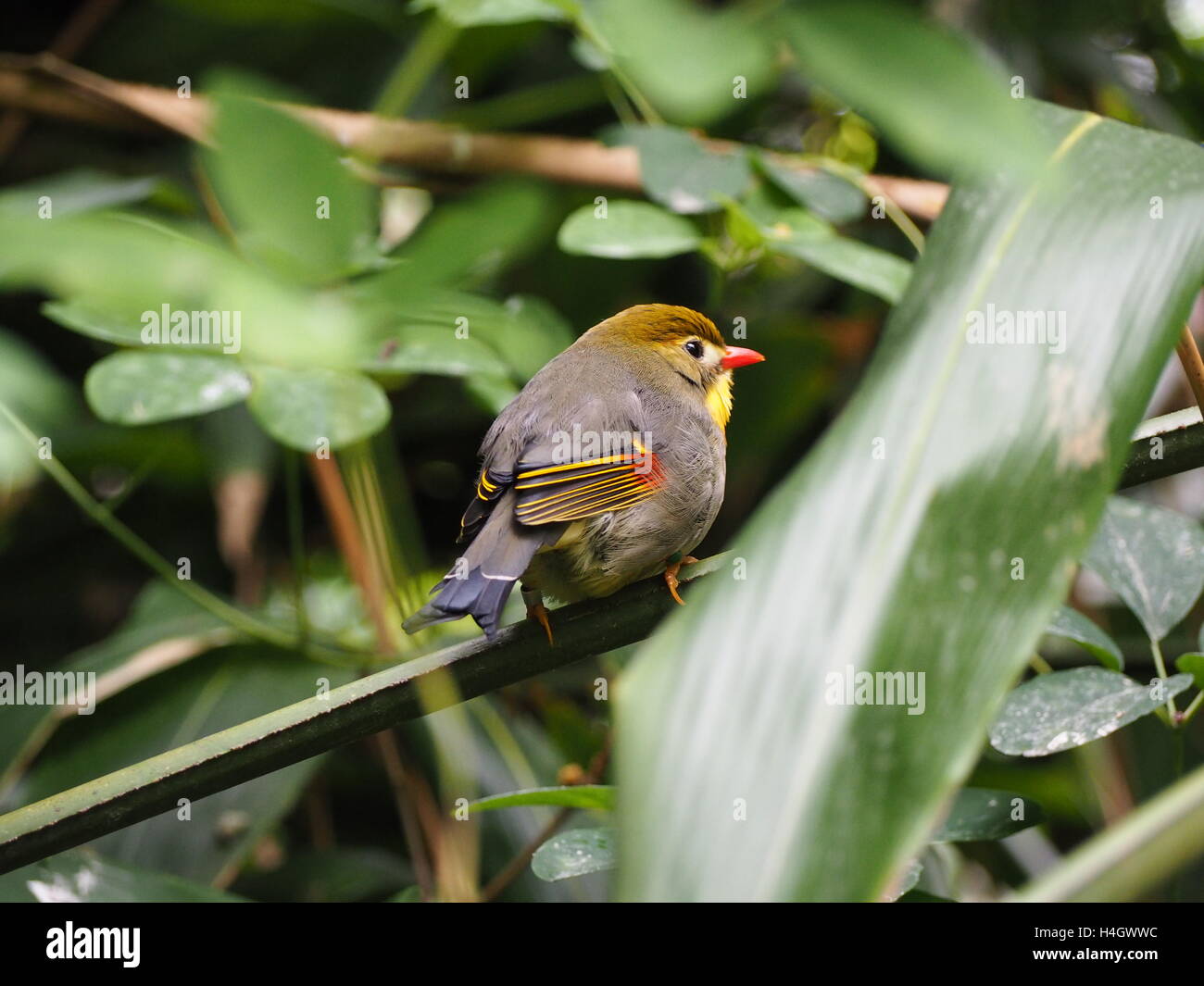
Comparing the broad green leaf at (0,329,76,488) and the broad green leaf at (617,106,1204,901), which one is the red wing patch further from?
the broad green leaf at (0,329,76,488)

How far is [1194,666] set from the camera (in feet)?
4.66

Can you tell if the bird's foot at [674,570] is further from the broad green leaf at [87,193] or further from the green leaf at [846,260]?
the broad green leaf at [87,193]

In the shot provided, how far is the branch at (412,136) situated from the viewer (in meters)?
3.00

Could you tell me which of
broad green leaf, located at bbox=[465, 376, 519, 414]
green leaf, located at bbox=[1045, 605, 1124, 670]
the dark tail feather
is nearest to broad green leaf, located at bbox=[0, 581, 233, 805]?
broad green leaf, located at bbox=[465, 376, 519, 414]

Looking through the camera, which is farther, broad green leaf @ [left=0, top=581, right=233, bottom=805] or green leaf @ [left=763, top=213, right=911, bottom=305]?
broad green leaf @ [left=0, top=581, right=233, bottom=805]

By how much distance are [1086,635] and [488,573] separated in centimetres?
92

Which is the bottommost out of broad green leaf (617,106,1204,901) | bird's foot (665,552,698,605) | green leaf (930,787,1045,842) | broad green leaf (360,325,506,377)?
green leaf (930,787,1045,842)

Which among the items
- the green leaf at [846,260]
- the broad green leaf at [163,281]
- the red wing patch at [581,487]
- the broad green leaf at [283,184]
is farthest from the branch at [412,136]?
the broad green leaf at [163,281]

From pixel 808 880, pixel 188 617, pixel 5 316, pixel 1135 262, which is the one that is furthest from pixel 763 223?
pixel 5 316

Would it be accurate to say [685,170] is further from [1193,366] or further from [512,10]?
[1193,366]

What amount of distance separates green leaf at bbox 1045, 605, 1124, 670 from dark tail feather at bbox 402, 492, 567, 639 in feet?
2.62

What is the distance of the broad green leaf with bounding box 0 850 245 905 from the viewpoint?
176cm

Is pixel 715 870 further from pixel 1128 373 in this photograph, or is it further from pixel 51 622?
pixel 51 622

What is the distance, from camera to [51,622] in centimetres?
343
